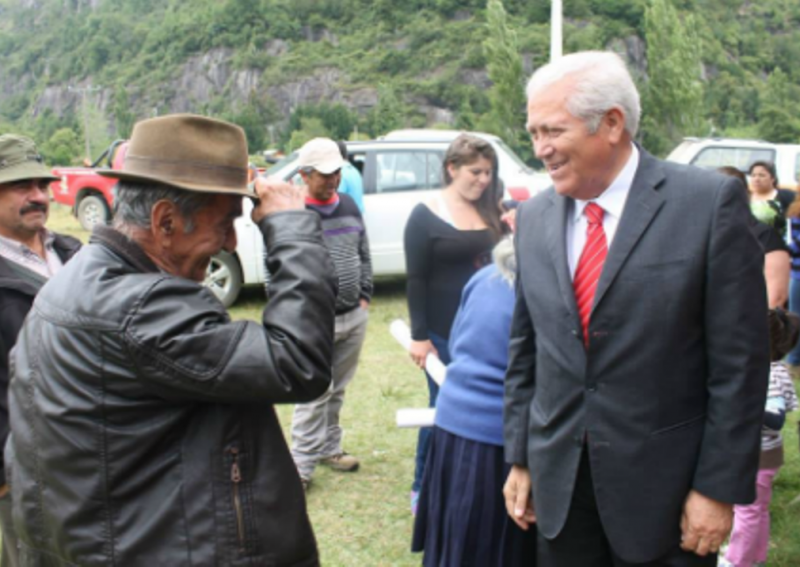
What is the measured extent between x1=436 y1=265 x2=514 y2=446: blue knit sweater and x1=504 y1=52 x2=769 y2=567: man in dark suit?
43 cm

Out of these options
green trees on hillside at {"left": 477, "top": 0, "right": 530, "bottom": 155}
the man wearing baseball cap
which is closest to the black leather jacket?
the man wearing baseball cap

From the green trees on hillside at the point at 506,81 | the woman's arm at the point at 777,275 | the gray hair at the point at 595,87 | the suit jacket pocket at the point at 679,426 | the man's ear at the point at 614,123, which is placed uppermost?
the green trees on hillside at the point at 506,81

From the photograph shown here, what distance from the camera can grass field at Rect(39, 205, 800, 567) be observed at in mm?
3887

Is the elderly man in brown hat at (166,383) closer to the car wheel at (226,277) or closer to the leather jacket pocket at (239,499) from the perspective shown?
the leather jacket pocket at (239,499)

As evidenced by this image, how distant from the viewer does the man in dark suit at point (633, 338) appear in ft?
6.46

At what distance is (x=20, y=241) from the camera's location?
116 inches

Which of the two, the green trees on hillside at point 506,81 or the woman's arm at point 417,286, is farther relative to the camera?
the green trees on hillside at point 506,81

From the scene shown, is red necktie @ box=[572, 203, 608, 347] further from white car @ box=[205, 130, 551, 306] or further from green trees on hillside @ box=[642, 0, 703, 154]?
green trees on hillside @ box=[642, 0, 703, 154]

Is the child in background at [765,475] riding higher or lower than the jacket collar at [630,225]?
lower

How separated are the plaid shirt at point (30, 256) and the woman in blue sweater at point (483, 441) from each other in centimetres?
159

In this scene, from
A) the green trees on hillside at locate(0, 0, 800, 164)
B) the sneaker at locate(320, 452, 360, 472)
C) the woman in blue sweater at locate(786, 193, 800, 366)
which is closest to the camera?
the sneaker at locate(320, 452, 360, 472)

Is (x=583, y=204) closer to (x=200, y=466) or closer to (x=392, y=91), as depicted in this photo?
(x=200, y=466)

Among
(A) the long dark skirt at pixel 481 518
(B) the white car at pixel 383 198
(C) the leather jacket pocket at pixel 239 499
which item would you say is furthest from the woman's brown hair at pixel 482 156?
(B) the white car at pixel 383 198

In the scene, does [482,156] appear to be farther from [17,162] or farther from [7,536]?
[7,536]
